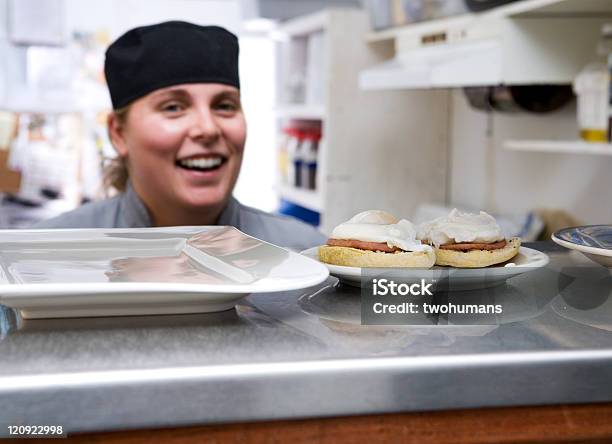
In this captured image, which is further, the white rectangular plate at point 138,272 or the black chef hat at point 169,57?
the black chef hat at point 169,57

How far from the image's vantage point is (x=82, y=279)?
70 cm

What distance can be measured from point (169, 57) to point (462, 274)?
111 centimetres

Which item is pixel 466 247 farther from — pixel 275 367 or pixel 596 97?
pixel 596 97

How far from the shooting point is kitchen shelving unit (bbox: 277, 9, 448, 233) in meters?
3.29

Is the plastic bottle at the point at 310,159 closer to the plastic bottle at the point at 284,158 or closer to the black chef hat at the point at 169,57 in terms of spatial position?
the plastic bottle at the point at 284,158

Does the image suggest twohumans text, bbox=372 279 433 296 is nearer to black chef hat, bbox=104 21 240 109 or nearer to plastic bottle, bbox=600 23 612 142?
black chef hat, bbox=104 21 240 109

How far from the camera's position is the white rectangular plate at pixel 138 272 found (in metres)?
0.66

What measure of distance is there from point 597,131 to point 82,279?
57.7 inches

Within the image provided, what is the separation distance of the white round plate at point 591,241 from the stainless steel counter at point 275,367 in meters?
0.15

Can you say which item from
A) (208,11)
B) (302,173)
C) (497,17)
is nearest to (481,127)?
(302,173)

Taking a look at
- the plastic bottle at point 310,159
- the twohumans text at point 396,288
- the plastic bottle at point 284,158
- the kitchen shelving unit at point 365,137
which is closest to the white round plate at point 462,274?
the twohumans text at point 396,288

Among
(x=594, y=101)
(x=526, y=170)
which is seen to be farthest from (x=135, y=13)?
(x=594, y=101)

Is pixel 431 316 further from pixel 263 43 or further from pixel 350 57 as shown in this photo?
pixel 263 43

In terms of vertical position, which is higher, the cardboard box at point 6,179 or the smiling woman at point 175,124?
the smiling woman at point 175,124
